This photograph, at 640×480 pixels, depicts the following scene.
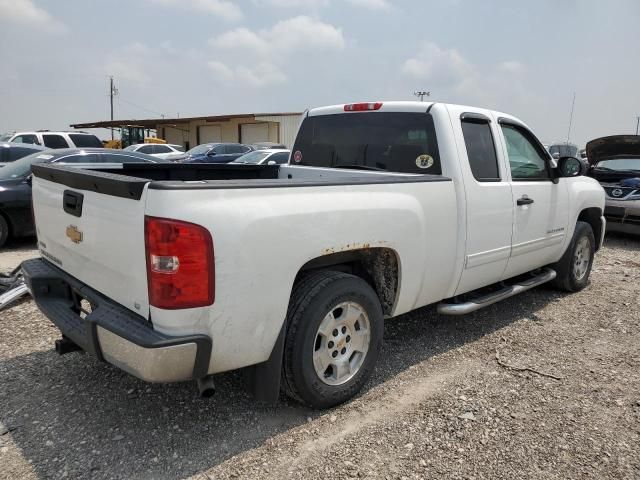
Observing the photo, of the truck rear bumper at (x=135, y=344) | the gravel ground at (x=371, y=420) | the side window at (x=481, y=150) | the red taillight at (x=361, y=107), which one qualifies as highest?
the red taillight at (x=361, y=107)

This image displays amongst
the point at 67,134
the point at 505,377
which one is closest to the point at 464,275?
the point at 505,377

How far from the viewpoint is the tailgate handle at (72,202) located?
9.02 ft

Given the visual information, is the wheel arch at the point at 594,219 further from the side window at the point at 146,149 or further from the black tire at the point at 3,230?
the side window at the point at 146,149

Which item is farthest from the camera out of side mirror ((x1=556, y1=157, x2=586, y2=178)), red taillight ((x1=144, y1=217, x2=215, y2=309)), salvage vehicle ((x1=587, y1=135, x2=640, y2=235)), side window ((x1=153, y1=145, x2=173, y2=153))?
side window ((x1=153, y1=145, x2=173, y2=153))

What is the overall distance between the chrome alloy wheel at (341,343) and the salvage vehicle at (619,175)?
7.53m

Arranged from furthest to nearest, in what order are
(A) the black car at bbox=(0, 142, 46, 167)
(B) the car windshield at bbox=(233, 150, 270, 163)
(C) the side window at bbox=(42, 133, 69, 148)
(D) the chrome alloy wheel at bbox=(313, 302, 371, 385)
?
(B) the car windshield at bbox=(233, 150, 270, 163) → (C) the side window at bbox=(42, 133, 69, 148) → (A) the black car at bbox=(0, 142, 46, 167) → (D) the chrome alloy wheel at bbox=(313, 302, 371, 385)

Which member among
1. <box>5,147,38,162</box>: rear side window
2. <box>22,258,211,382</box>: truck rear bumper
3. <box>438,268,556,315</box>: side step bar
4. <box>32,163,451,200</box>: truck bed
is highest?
<box>32,163,451,200</box>: truck bed

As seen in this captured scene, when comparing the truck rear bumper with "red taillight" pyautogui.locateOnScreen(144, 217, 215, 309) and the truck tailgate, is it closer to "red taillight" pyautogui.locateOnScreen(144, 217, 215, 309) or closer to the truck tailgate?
the truck tailgate

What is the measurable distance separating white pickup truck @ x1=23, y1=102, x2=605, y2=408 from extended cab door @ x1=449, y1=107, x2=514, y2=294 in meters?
0.02

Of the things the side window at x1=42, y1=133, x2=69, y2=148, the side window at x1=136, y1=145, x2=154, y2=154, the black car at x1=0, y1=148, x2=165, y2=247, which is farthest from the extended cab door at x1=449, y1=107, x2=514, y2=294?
the side window at x1=136, y1=145, x2=154, y2=154

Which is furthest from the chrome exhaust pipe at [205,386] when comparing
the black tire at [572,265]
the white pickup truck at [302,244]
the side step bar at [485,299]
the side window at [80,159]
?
the side window at [80,159]

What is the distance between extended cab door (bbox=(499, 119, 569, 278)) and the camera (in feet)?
13.9

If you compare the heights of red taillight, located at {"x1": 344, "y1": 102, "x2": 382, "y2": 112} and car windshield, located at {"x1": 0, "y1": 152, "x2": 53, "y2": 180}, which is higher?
red taillight, located at {"x1": 344, "y1": 102, "x2": 382, "y2": 112}

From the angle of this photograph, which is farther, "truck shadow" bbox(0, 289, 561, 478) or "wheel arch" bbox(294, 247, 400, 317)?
"wheel arch" bbox(294, 247, 400, 317)
